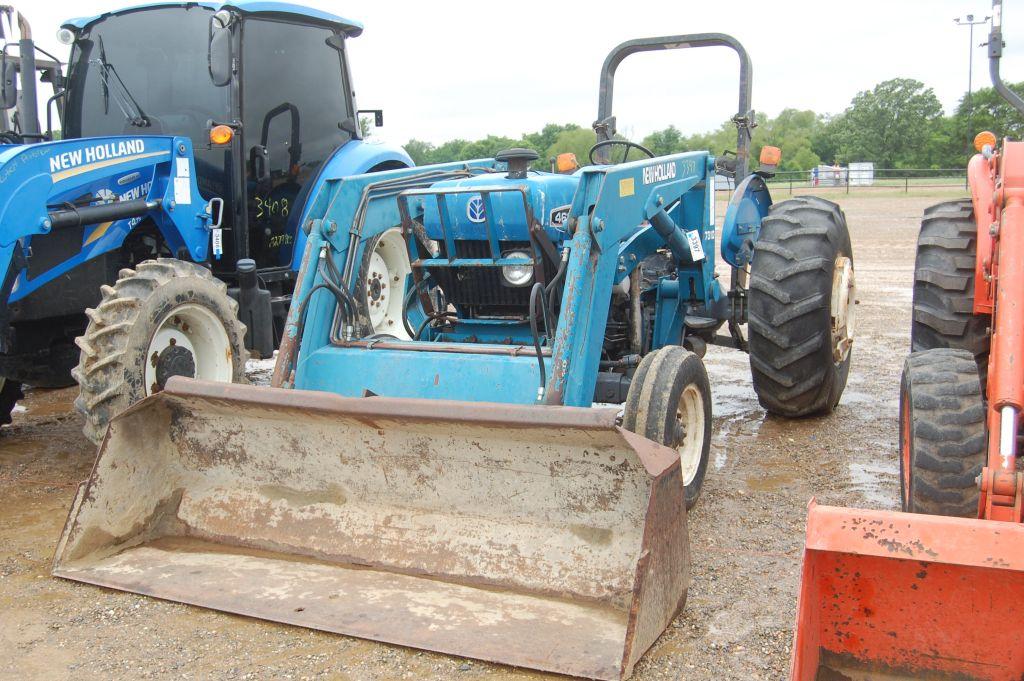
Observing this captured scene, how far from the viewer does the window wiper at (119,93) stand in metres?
6.45

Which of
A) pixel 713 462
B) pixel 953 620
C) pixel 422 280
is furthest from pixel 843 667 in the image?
pixel 422 280

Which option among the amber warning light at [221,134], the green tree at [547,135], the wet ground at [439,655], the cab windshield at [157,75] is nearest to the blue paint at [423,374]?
the wet ground at [439,655]

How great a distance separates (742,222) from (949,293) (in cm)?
195

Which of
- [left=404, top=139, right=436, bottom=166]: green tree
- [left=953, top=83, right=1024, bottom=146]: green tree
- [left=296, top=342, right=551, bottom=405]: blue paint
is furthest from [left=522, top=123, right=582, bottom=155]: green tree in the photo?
[left=296, top=342, right=551, bottom=405]: blue paint

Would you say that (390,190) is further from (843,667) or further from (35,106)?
(843,667)

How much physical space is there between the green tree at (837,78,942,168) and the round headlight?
5285 centimetres

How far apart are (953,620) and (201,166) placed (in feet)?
17.4

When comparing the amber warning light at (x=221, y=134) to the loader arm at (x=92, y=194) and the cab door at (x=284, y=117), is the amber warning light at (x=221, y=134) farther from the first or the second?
the cab door at (x=284, y=117)

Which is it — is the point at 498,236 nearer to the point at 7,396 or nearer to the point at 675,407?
the point at 675,407

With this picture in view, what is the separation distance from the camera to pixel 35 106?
6359 millimetres

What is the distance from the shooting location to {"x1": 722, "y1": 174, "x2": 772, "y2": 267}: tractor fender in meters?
6.36

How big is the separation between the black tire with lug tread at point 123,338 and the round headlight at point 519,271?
166 centimetres

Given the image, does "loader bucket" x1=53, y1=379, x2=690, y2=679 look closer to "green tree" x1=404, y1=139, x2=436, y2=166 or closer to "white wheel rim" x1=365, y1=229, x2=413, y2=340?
"white wheel rim" x1=365, y1=229, x2=413, y2=340

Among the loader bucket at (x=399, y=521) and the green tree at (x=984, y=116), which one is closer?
the loader bucket at (x=399, y=521)
